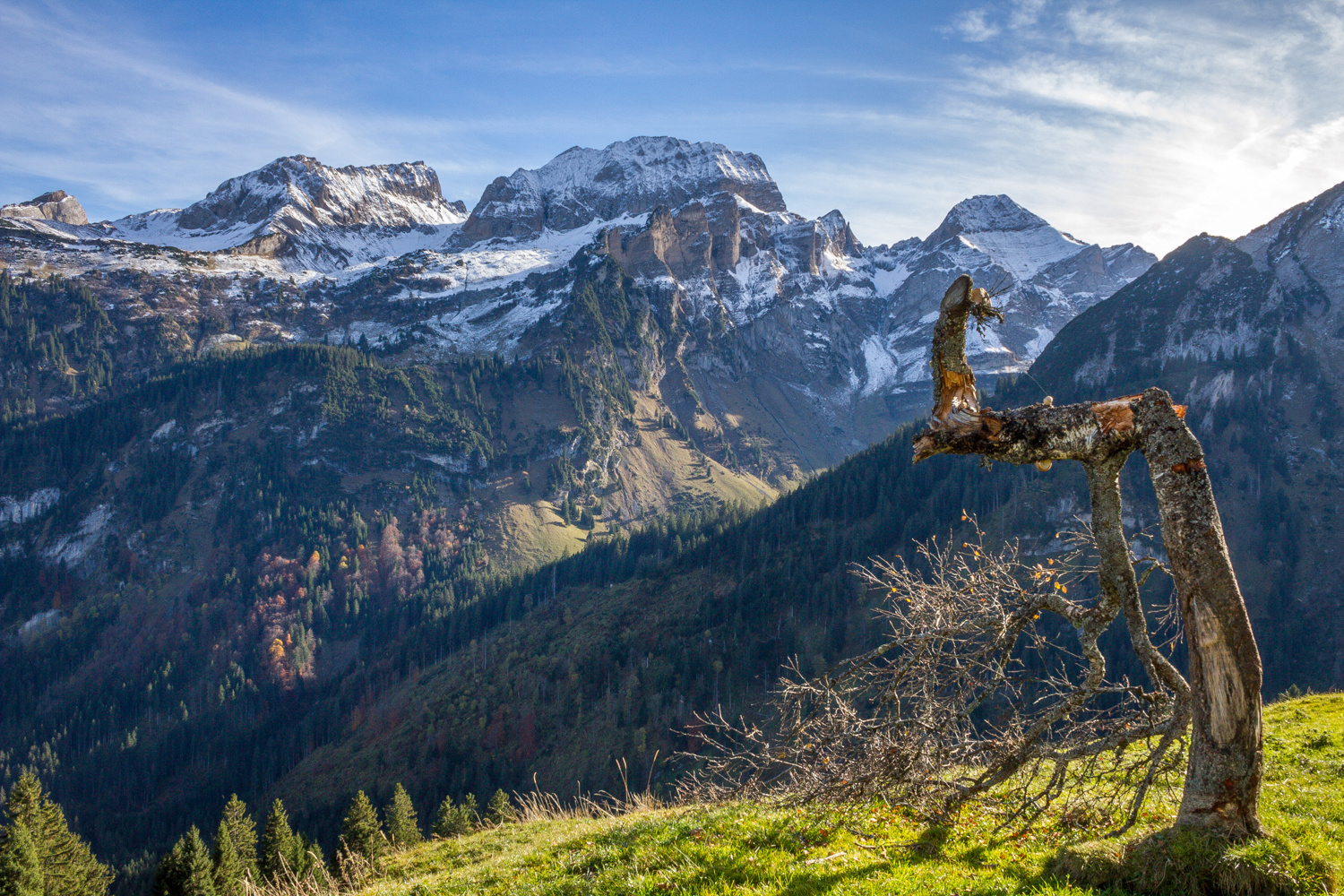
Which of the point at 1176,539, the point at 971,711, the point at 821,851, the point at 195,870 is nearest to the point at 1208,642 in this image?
the point at 1176,539

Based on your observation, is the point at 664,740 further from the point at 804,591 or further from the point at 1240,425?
the point at 1240,425

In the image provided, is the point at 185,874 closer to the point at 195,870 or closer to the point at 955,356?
the point at 195,870

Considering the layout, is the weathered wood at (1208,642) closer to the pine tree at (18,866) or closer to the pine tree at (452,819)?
the pine tree at (452,819)

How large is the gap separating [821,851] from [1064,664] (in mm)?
3931

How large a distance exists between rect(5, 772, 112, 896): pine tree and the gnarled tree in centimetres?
4845

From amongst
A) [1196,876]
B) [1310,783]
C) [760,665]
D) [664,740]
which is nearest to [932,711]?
[1196,876]

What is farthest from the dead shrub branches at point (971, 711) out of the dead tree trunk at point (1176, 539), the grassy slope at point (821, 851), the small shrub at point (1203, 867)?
the small shrub at point (1203, 867)

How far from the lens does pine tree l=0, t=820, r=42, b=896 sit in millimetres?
33156

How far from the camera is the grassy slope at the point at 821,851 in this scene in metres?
7.44

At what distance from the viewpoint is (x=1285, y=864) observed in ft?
20.7

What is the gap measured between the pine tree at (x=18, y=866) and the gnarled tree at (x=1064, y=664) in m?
45.5

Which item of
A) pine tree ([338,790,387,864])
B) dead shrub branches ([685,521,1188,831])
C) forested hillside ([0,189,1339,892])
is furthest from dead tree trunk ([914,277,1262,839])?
forested hillside ([0,189,1339,892])

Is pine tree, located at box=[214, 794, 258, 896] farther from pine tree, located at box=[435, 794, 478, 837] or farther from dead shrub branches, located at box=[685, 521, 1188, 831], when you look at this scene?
dead shrub branches, located at box=[685, 521, 1188, 831]

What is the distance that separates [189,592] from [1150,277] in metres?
299
